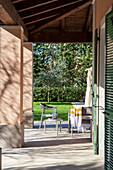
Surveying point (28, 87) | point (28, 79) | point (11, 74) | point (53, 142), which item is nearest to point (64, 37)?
point (28, 79)

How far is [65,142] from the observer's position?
7.62 m

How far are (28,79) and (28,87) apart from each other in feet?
0.91

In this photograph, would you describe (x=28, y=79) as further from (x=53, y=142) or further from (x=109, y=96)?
(x=109, y=96)

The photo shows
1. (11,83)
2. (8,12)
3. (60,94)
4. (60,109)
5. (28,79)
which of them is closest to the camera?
(8,12)

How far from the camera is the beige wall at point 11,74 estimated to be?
23.0ft

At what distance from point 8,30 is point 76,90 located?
1356 centimetres

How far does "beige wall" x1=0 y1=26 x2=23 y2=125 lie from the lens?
702 centimetres

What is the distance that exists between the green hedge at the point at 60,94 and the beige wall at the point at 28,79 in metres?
10.1

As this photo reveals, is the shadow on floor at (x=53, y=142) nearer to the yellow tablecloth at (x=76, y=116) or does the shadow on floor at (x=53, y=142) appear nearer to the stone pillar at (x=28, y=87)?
the yellow tablecloth at (x=76, y=116)

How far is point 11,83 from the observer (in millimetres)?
7074

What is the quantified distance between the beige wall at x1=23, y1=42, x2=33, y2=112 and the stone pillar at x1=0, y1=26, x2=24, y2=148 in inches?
116

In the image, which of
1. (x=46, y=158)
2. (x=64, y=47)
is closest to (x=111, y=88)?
(x=46, y=158)

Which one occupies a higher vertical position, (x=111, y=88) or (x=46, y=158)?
(x=111, y=88)

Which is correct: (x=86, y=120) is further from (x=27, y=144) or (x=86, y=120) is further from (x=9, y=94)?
(x=9, y=94)
